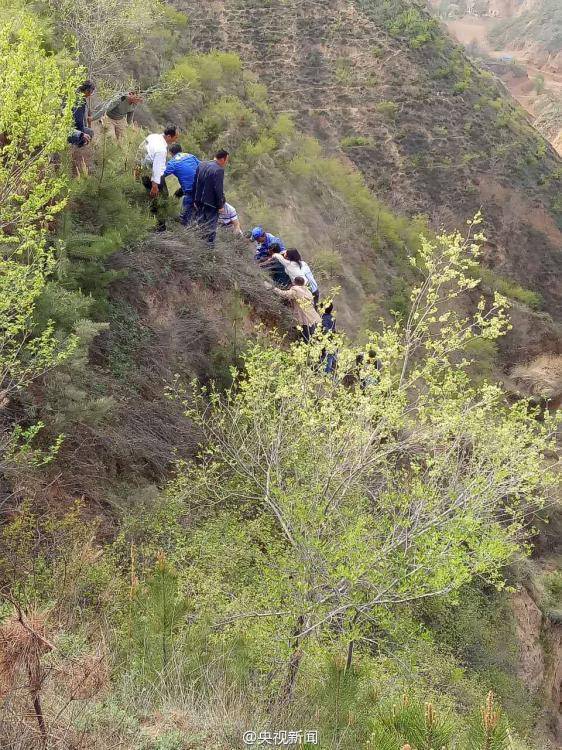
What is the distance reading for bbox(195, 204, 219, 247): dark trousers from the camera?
36.4 feet

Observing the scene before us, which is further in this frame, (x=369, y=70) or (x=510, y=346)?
(x=369, y=70)

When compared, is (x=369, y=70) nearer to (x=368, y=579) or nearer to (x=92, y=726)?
(x=368, y=579)

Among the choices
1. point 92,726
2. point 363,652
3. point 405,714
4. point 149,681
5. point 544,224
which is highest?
point 405,714

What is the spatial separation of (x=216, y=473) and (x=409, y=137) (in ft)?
83.0

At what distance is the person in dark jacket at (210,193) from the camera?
10336mm

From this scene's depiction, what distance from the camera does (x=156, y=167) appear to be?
10547 millimetres

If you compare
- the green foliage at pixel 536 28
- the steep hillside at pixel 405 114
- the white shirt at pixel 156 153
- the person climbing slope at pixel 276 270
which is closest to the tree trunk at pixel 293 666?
the white shirt at pixel 156 153

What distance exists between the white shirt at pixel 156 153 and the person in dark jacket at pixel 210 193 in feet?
1.81

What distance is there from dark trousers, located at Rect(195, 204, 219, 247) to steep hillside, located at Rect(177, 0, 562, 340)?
1948 cm

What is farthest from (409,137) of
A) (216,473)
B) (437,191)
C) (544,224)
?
(216,473)

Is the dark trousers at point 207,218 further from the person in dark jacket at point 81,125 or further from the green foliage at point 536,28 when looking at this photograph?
the green foliage at point 536,28

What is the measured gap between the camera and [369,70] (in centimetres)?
3195

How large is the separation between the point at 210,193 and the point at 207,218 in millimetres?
515

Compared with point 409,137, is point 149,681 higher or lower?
higher
